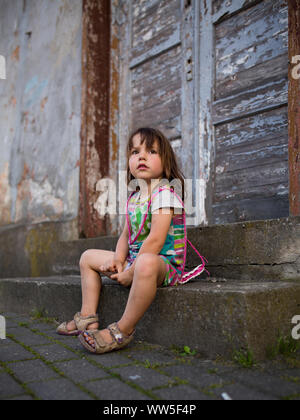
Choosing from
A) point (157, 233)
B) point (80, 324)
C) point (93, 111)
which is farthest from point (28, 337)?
point (93, 111)

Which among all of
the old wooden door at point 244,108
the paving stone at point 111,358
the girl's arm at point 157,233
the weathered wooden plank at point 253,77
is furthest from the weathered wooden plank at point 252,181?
the paving stone at point 111,358

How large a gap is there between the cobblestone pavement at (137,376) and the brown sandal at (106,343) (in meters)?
0.03

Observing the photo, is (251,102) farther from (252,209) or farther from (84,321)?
(84,321)

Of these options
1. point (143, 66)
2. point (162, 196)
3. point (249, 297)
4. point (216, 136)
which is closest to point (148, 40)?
point (143, 66)

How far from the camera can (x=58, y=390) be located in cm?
134

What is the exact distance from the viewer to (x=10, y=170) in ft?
17.5

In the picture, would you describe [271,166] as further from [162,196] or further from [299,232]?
[162,196]

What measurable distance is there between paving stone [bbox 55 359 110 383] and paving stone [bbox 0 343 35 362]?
0.77 feet

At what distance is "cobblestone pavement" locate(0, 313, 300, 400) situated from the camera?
1.28 metres

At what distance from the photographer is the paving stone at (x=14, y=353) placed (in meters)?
1.76

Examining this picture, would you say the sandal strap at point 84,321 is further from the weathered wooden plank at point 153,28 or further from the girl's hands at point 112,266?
the weathered wooden plank at point 153,28

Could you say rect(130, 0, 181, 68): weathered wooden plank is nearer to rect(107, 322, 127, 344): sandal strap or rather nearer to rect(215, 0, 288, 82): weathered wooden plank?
rect(215, 0, 288, 82): weathered wooden plank

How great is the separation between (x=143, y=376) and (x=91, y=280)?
35.1 inches
